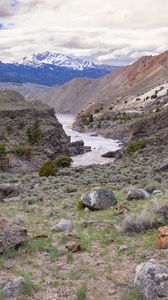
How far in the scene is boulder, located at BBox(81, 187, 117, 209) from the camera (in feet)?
55.5

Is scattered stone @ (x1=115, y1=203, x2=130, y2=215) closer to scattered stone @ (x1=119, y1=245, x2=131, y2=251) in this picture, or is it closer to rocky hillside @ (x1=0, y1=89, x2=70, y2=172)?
scattered stone @ (x1=119, y1=245, x2=131, y2=251)

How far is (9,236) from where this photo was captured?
470 inches

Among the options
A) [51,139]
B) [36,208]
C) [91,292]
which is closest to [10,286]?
[91,292]

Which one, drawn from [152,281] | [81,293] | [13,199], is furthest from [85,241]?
[13,199]

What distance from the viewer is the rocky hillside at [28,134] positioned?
189 feet

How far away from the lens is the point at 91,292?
9266 millimetres

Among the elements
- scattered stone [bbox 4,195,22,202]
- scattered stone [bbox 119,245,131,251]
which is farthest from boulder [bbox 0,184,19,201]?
scattered stone [bbox 119,245,131,251]

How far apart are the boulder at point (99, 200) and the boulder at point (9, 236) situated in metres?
4.90

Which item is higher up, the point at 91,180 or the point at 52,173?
the point at 91,180

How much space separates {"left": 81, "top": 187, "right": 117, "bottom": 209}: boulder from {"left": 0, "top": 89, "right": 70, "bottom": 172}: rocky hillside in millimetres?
36643

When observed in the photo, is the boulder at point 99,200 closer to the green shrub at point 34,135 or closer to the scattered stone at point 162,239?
the scattered stone at point 162,239

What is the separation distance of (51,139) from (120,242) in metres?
58.6

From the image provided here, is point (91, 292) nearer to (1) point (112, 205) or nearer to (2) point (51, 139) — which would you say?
(1) point (112, 205)

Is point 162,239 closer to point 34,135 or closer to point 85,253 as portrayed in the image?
point 85,253
